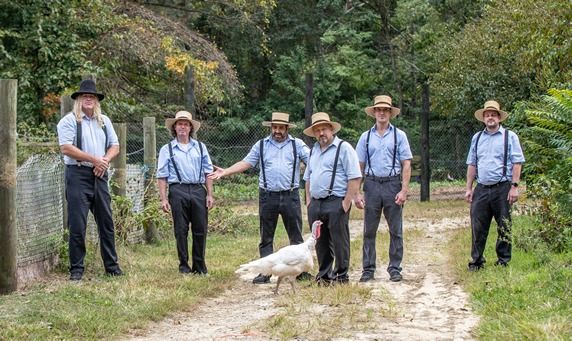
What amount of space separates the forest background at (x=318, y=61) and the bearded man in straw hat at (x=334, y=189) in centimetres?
201

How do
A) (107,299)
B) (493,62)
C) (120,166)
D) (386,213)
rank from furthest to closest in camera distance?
(493,62), (120,166), (386,213), (107,299)

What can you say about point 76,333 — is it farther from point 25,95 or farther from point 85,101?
point 25,95

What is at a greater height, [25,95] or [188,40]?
[188,40]

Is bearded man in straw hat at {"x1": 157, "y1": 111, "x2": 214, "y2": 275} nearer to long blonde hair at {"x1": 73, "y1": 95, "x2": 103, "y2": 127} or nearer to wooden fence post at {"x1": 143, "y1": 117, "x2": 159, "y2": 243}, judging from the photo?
long blonde hair at {"x1": 73, "y1": 95, "x2": 103, "y2": 127}

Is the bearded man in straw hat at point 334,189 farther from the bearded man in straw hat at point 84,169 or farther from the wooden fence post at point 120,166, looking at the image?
the wooden fence post at point 120,166

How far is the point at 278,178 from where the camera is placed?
10445mm

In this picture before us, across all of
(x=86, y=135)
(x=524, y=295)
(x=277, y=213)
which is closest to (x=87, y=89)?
(x=86, y=135)

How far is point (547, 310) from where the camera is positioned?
7.32 m

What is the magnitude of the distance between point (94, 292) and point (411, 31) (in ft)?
80.1

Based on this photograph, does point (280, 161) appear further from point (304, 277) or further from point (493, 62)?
point (493, 62)

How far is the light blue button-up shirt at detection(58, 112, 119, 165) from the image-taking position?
9617 mm

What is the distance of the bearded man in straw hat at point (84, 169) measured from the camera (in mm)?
9656

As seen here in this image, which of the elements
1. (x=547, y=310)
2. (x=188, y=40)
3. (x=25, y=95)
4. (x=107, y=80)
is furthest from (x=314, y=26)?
(x=547, y=310)

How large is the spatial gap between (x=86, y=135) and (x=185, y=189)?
133 centimetres
